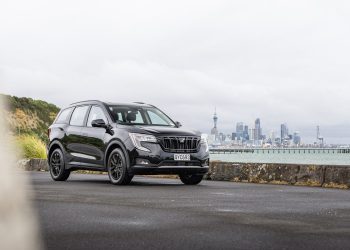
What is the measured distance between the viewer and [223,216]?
24.5ft

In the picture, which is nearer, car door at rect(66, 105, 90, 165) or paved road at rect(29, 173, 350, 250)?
paved road at rect(29, 173, 350, 250)

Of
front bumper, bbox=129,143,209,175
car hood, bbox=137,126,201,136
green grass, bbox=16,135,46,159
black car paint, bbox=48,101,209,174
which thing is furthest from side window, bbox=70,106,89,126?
green grass, bbox=16,135,46,159

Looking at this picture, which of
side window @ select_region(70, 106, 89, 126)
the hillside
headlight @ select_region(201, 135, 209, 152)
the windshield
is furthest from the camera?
the hillside

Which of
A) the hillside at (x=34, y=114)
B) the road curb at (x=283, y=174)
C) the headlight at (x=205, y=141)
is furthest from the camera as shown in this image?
the hillside at (x=34, y=114)

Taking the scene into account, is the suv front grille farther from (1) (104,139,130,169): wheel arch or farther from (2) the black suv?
(1) (104,139,130,169): wheel arch

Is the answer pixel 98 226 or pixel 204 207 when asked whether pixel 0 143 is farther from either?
pixel 204 207

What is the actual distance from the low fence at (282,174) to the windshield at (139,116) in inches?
78.8

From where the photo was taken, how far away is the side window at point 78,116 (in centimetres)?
1523

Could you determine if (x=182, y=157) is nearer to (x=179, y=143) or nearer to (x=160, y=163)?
(x=179, y=143)

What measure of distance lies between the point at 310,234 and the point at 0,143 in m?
4.17

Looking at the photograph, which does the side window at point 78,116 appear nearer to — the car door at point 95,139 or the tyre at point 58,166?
the car door at point 95,139

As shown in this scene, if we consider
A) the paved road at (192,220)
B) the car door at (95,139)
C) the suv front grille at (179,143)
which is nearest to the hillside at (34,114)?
the car door at (95,139)

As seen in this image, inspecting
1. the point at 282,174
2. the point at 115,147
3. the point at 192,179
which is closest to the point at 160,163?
the point at 115,147

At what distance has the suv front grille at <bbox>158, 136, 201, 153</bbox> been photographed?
44.5 ft
